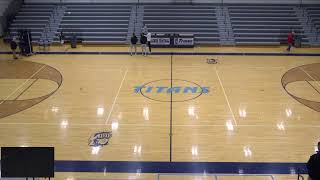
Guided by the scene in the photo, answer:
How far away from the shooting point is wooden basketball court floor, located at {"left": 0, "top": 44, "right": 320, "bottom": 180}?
10.9 m

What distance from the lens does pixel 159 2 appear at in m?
27.9

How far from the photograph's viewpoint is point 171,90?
15953mm

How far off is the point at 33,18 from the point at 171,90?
15016 mm

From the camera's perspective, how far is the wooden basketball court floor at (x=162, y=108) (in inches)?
430

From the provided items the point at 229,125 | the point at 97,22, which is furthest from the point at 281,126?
the point at 97,22

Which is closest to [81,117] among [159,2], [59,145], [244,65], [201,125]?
Result: [59,145]

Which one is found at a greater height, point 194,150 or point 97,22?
point 97,22

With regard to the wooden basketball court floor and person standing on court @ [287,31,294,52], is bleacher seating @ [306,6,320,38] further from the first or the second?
the wooden basketball court floor

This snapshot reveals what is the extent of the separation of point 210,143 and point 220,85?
225 inches

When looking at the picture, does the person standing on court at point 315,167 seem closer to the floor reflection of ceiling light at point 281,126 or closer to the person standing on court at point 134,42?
the floor reflection of ceiling light at point 281,126

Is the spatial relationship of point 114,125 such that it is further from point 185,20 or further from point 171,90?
point 185,20

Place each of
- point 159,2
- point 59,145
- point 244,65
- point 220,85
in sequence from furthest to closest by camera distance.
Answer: point 159,2
point 244,65
point 220,85
point 59,145

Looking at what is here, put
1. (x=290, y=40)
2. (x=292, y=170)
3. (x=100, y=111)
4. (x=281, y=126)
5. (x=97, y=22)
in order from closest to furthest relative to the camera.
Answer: (x=292, y=170) < (x=281, y=126) < (x=100, y=111) < (x=290, y=40) < (x=97, y=22)

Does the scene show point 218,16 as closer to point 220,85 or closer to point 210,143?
point 220,85
